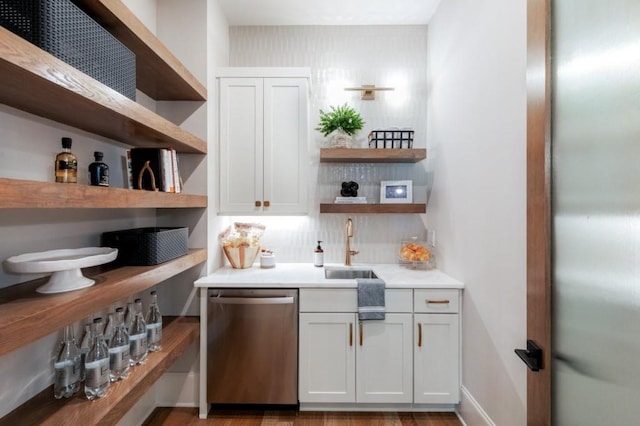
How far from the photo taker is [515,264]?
1.47m

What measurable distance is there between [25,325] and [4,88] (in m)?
0.80

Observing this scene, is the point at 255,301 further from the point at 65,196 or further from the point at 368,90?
the point at 368,90

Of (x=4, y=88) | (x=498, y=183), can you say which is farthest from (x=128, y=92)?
(x=498, y=183)

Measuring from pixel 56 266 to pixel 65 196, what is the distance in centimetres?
27

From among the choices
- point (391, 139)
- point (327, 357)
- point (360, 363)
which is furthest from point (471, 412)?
point (391, 139)

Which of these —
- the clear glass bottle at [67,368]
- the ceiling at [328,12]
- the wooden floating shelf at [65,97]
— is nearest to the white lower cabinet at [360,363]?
the clear glass bottle at [67,368]

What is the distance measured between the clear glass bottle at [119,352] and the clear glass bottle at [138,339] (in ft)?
0.19

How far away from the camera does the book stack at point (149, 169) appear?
173 cm

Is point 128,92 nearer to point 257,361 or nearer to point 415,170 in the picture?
point 257,361

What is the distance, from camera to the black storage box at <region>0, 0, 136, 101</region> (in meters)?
0.95

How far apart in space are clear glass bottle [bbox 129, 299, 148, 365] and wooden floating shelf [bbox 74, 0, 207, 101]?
4.65 feet

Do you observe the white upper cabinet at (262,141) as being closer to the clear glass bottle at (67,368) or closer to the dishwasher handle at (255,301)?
the dishwasher handle at (255,301)

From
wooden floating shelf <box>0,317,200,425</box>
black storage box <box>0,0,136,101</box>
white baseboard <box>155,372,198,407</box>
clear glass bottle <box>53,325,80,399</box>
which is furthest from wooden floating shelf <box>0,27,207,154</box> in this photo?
white baseboard <box>155,372,198,407</box>

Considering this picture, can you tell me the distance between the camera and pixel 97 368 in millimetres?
1328
